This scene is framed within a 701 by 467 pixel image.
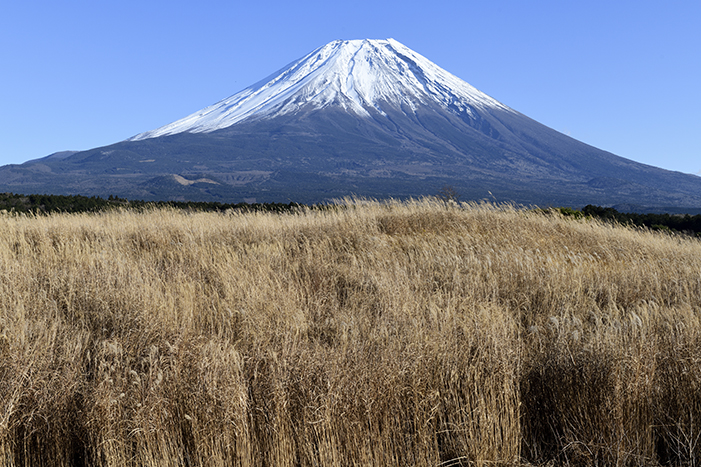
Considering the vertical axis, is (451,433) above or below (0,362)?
below

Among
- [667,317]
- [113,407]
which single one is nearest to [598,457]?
[667,317]

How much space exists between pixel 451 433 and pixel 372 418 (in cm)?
46

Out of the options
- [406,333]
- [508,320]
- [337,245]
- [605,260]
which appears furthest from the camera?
[337,245]

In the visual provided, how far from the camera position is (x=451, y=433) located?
2678 millimetres

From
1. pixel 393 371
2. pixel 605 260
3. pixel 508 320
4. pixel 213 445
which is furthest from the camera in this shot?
pixel 605 260

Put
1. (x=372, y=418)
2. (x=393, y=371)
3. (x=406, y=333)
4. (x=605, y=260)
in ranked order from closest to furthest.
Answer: (x=372, y=418) → (x=393, y=371) → (x=406, y=333) → (x=605, y=260)

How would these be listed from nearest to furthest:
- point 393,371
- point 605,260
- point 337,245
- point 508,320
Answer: point 393,371 < point 508,320 < point 605,260 < point 337,245

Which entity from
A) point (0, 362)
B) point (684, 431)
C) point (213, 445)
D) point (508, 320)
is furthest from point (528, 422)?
point (0, 362)

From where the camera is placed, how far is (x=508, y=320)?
154 inches

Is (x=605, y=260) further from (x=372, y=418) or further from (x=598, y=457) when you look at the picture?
(x=372, y=418)

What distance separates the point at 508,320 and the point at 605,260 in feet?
13.3

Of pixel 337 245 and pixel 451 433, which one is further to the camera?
pixel 337 245

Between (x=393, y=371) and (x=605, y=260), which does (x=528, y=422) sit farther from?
(x=605, y=260)

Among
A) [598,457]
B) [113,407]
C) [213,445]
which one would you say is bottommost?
[598,457]
